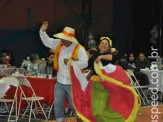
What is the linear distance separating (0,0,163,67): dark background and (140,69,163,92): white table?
470 centimetres

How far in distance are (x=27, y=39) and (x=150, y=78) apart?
18.1 feet

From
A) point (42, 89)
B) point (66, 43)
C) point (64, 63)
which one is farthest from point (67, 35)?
point (42, 89)

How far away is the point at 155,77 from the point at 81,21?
18.1 feet

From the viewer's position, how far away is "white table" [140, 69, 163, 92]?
32.5 ft

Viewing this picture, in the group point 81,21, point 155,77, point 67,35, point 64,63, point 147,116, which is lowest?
point 147,116

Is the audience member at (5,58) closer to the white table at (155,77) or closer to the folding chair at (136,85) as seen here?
the folding chair at (136,85)

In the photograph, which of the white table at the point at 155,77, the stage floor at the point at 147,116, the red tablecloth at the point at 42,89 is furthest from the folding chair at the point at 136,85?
the red tablecloth at the point at 42,89

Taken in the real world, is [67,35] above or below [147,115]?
above

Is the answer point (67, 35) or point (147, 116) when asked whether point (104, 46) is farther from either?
point (147, 116)

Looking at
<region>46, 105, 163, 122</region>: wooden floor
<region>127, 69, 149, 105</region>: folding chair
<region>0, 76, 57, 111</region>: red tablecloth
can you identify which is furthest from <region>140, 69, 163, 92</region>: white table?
<region>0, 76, 57, 111</region>: red tablecloth

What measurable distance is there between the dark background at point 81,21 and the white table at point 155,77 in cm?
470

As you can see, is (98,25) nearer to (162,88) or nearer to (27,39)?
(27,39)

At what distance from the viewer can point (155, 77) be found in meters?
10.1

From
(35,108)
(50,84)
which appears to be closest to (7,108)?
(35,108)
